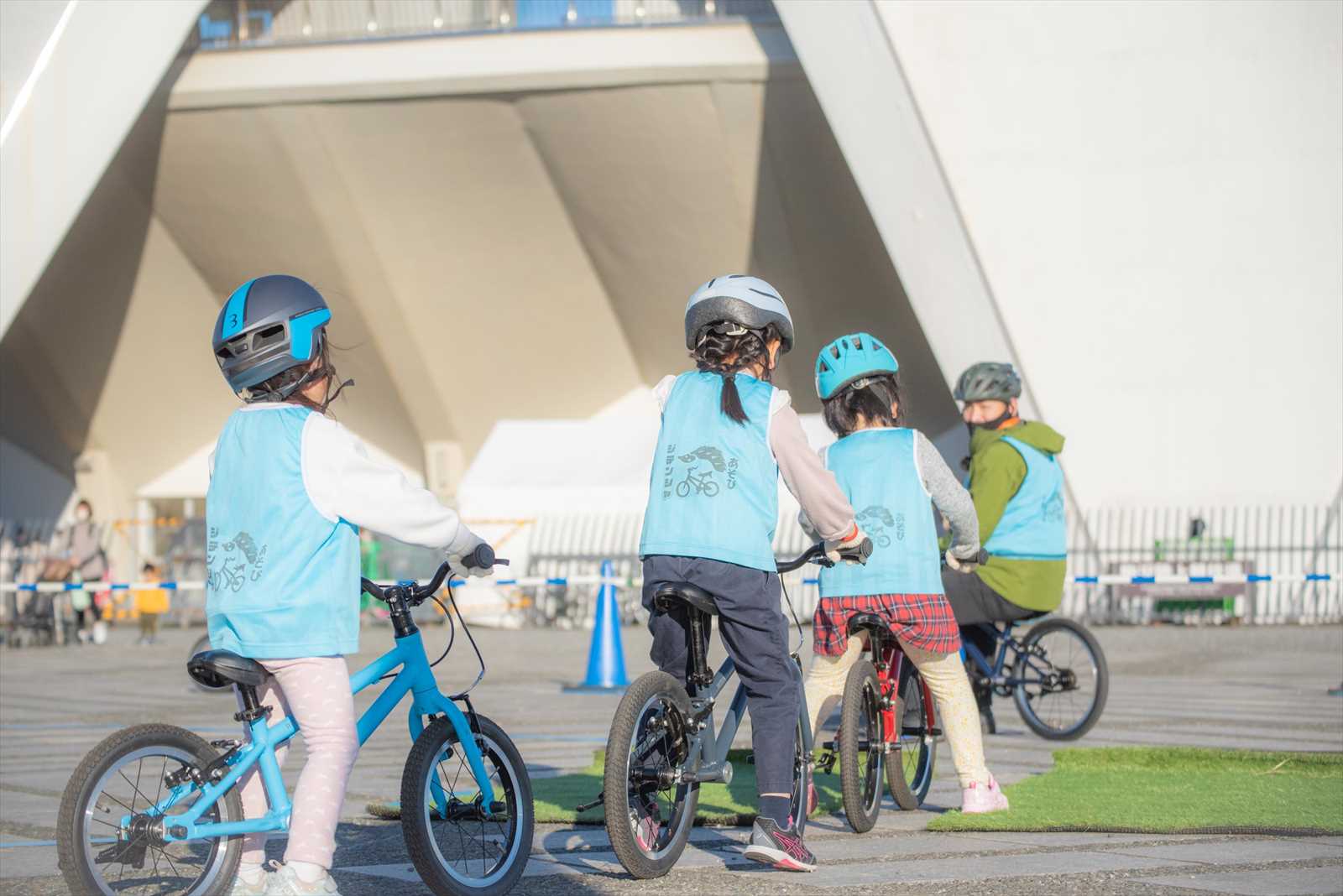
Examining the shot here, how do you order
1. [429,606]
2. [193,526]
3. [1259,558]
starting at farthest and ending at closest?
[193,526] → [429,606] → [1259,558]

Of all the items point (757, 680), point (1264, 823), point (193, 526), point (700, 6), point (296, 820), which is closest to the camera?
point (296, 820)

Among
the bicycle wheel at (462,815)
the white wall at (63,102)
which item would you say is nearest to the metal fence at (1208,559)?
the white wall at (63,102)

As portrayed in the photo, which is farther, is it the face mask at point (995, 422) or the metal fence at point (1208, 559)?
the metal fence at point (1208, 559)

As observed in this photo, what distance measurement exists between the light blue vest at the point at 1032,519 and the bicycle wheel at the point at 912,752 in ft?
6.37

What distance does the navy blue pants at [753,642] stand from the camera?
203 inches

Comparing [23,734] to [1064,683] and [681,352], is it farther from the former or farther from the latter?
[681,352]

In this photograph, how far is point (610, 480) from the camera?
25.5 m

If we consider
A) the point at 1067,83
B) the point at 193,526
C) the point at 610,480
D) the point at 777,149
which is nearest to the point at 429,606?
the point at 610,480

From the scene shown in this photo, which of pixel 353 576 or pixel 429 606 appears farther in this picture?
pixel 429 606

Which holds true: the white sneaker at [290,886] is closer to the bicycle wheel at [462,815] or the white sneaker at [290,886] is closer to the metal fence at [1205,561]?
the bicycle wheel at [462,815]

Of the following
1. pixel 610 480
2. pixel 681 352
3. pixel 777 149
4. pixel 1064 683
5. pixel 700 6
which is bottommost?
pixel 1064 683

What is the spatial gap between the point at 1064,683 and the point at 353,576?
5265mm

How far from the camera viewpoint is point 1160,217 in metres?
21.1

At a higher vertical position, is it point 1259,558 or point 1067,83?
point 1067,83
